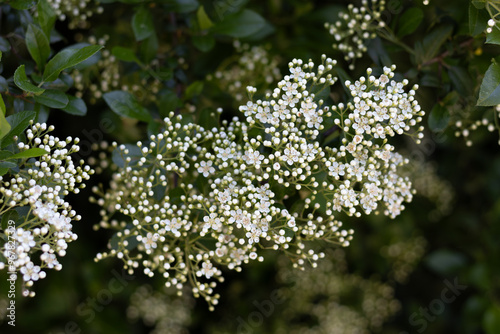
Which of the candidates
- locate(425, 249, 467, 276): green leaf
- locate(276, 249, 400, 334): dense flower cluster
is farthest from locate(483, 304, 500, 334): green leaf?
locate(276, 249, 400, 334): dense flower cluster

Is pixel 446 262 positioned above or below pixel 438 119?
below

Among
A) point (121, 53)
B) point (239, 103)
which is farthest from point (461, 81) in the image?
point (121, 53)

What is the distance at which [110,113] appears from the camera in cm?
189

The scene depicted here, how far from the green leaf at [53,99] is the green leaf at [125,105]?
0.18 m

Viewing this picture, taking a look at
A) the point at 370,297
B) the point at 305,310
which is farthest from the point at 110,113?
the point at 370,297

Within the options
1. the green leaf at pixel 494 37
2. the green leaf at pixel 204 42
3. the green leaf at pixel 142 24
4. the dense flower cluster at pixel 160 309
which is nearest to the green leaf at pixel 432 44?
the green leaf at pixel 494 37

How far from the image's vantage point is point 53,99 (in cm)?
132

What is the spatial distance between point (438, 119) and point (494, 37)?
1.14ft

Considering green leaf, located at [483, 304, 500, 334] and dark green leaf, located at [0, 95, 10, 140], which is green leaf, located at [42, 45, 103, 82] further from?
green leaf, located at [483, 304, 500, 334]

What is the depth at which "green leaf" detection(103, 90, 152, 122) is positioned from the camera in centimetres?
149

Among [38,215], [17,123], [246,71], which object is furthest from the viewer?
[246,71]

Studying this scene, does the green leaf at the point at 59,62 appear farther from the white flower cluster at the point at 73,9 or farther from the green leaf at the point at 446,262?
the green leaf at the point at 446,262

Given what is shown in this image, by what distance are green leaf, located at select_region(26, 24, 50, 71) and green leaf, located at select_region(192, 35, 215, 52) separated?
523 millimetres

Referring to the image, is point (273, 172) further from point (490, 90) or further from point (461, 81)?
point (461, 81)
